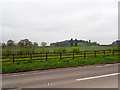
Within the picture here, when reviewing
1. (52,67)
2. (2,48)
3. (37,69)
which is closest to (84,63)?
(52,67)

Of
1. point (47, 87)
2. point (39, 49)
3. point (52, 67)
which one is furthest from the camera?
point (39, 49)

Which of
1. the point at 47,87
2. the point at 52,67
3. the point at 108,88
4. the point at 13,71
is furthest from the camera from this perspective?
the point at 52,67

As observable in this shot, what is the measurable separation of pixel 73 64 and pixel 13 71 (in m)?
5.76

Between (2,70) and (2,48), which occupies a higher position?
(2,48)

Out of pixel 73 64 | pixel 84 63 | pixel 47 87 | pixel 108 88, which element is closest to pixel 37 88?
pixel 47 87

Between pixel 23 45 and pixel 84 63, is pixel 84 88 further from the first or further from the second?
pixel 23 45

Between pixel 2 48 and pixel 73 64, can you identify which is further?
pixel 2 48

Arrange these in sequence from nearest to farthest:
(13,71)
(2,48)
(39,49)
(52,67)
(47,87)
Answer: (47,87) < (13,71) < (52,67) < (2,48) < (39,49)

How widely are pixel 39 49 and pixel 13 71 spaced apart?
13.4m

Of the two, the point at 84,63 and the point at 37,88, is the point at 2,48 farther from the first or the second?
the point at 37,88

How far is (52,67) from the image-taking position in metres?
12.9

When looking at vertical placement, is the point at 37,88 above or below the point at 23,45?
below

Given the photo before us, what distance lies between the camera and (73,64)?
14297 mm

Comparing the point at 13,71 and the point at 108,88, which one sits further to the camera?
the point at 13,71
